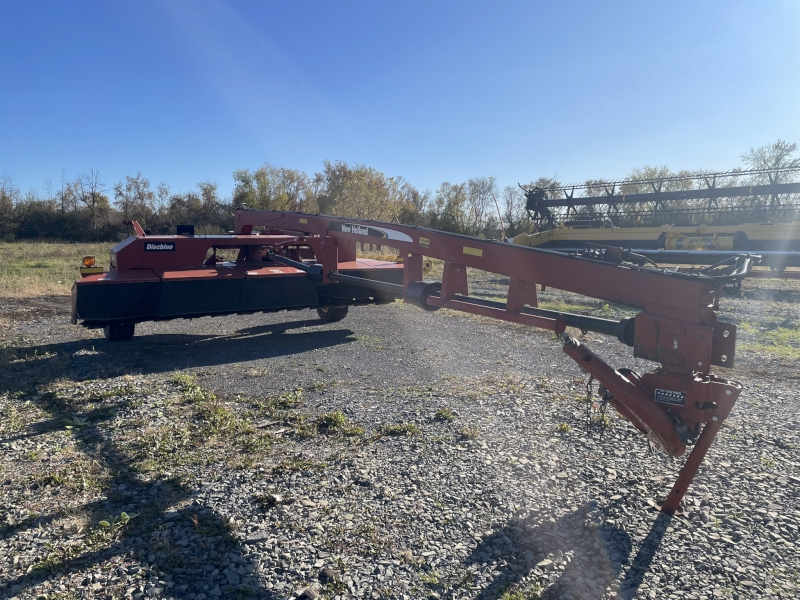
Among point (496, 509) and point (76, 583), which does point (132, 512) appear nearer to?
point (76, 583)

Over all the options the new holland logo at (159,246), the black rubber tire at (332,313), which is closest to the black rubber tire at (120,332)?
the new holland logo at (159,246)

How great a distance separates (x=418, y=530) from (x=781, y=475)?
270cm

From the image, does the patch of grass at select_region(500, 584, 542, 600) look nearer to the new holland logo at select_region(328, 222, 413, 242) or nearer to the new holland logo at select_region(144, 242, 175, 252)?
the new holland logo at select_region(328, 222, 413, 242)

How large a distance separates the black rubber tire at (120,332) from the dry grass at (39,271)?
7276 millimetres

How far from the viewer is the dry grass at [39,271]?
14291 mm

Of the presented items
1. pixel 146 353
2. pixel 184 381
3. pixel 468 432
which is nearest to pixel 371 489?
pixel 468 432

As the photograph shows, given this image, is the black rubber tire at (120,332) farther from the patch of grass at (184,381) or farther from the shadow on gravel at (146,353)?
the patch of grass at (184,381)

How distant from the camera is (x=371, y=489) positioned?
3.67 m

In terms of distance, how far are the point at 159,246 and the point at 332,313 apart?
3173 millimetres

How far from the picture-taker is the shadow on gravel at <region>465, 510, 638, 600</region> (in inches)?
110

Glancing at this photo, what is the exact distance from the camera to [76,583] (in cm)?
272

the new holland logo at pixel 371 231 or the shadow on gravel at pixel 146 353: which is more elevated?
the new holland logo at pixel 371 231

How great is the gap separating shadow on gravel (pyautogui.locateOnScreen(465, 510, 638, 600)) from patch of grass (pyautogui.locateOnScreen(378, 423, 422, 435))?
1443mm

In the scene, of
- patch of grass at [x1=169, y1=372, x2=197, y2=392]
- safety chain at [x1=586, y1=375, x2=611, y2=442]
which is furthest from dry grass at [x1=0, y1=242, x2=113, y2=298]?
safety chain at [x1=586, y1=375, x2=611, y2=442]
